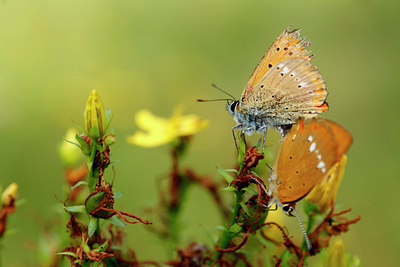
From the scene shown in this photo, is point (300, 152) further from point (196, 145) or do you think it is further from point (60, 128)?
point (60, 128)

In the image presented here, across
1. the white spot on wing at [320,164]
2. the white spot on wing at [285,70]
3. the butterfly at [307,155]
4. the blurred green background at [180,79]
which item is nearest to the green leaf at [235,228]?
the butterfly at [307,155]

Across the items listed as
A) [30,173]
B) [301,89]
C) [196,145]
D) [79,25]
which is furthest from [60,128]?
[301,89]

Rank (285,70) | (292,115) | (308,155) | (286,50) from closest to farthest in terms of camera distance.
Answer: (308,155) → (286,50) → (285,70) → (292,115)

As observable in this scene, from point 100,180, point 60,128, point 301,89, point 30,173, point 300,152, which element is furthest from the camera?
point 60,128

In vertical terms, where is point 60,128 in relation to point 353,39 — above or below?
below

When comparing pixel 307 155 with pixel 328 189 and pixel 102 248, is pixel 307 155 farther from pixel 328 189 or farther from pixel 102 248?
pixel 102 248

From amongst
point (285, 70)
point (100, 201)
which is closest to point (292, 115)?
point (285, 70)

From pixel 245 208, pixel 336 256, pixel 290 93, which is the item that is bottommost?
pixel 336 256

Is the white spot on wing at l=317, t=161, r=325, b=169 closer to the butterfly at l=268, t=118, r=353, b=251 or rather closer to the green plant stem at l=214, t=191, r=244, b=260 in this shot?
the butterfly at l=268, t=118, r=353, b=251
